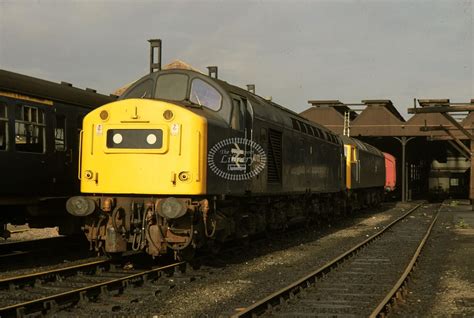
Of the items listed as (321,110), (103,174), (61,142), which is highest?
(321,110)

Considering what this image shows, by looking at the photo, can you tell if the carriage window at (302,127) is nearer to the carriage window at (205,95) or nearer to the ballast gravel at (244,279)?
the ballast gravel at (244,279)

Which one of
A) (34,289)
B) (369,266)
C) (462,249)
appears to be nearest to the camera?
(34,289)

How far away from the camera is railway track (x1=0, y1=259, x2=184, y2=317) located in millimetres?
6852

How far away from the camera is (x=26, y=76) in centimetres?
1088

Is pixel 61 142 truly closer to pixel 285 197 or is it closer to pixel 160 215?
pixel 160 215

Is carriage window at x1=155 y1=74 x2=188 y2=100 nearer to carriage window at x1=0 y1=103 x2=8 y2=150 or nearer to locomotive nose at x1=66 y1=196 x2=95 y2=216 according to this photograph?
locomotive nose at x1=66 y1=196 x2=95 y2=216

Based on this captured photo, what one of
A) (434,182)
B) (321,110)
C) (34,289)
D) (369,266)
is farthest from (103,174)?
(434,182)

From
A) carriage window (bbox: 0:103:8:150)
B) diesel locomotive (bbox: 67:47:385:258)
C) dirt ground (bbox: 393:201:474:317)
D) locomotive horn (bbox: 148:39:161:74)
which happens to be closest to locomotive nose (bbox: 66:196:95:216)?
diesel locomotive (bbox: 67:47:385:258)

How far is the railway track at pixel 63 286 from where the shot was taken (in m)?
6.85

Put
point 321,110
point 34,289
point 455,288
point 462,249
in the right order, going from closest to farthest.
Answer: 1. point 34,289
2. point 455,288
3. point 462,249
4. point 321,110

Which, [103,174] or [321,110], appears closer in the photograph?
[103,174]

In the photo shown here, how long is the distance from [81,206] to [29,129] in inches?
90.8

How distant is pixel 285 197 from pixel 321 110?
92.3ft

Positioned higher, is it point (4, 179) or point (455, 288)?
point (4, 179)
